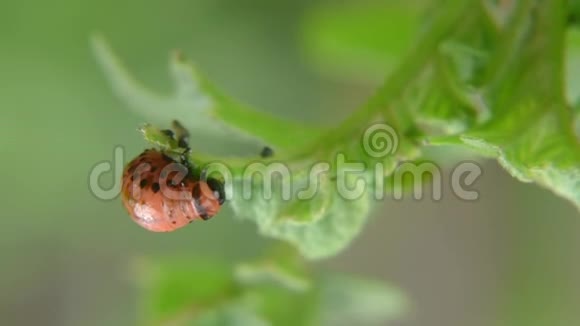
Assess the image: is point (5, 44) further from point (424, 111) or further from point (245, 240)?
point (424, 111)

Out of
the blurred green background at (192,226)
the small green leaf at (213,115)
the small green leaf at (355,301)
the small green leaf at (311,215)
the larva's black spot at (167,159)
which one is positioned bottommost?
the small green leaf at (311,215)

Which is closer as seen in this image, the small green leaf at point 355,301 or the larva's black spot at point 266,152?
the larva's black spot at point 266,152

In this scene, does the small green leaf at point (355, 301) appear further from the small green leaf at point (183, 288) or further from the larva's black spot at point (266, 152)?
the larva's black spot at point (266, 152)

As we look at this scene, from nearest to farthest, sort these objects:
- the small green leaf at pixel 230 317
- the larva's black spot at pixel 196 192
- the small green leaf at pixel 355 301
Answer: the larva's black spot at pixel 196 192 < the small green leaf at pixel 230 317 < the small green leaf at pixel 355 301

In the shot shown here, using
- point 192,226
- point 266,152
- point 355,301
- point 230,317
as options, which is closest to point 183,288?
point 230,317

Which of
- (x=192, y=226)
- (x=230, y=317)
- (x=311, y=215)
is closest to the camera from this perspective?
(x=311, y=215)

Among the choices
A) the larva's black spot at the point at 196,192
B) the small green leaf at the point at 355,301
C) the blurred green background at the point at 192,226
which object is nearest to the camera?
the larva's black spot at the point at 196,192

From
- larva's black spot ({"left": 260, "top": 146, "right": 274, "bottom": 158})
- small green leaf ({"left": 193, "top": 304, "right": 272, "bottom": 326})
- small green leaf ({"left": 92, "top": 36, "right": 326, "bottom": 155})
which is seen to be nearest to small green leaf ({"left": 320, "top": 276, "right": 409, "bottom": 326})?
small green leaf ({"left": 193, "top": 304, "right": 272, "bottom": 326})

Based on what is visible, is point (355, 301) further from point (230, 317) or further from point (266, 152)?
point (266, 152)

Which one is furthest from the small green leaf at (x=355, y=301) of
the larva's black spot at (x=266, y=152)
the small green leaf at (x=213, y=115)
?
the larva's black spot at (x=266, y=152)
